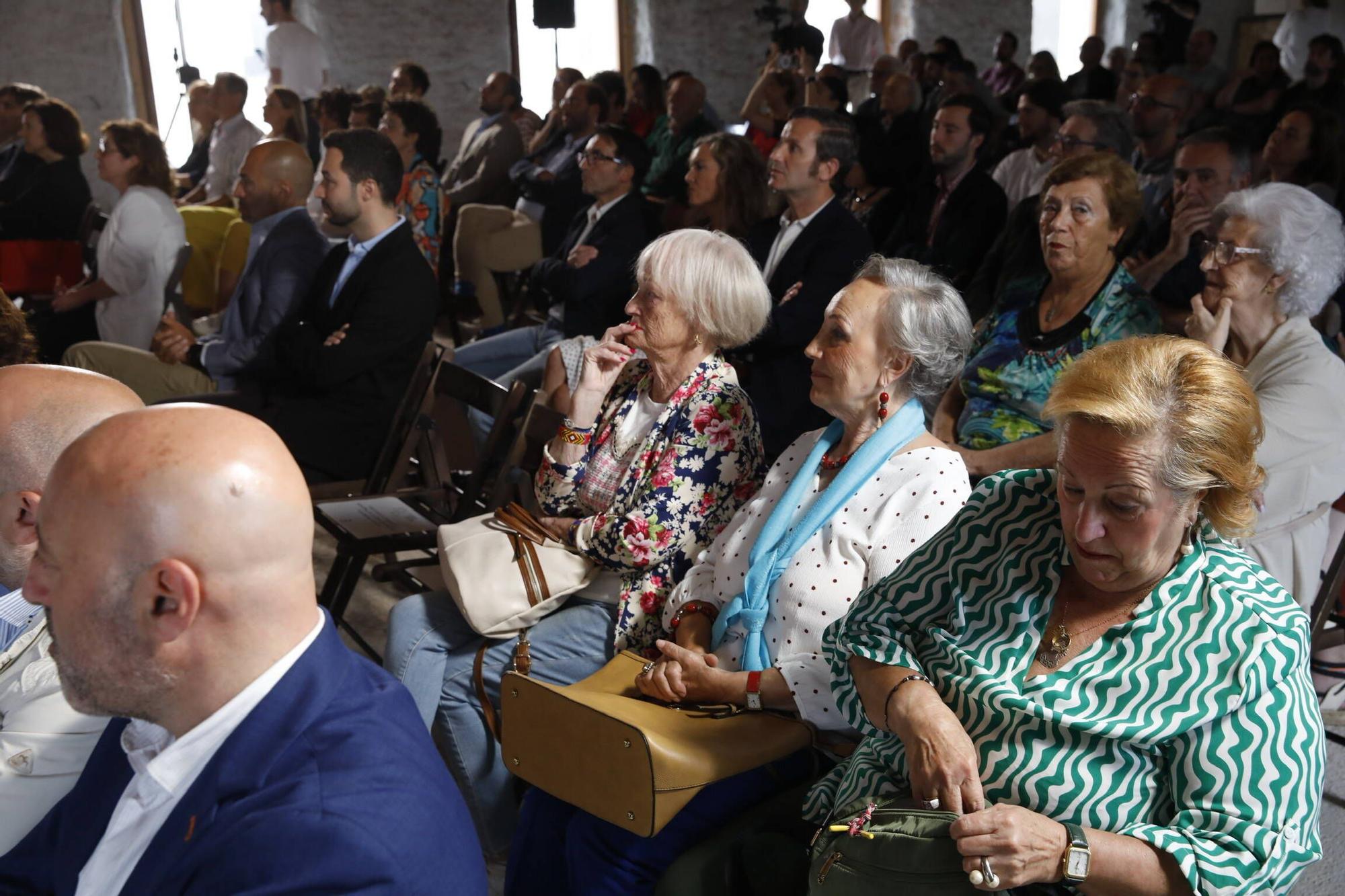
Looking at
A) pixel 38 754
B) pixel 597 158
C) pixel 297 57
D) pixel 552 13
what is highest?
pixel 552 13

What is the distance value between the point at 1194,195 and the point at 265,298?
2.92 meters

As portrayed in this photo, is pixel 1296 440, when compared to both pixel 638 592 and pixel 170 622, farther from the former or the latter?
pixel 170 622

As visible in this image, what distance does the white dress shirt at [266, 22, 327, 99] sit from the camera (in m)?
9.30

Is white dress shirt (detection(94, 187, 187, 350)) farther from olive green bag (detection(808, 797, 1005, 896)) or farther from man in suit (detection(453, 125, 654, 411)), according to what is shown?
olive green bag (detection(808, 797, 1005, 896))

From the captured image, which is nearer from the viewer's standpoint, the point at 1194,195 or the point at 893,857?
the point at 893,857

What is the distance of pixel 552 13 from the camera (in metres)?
9.56

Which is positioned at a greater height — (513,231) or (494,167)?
(494,167)

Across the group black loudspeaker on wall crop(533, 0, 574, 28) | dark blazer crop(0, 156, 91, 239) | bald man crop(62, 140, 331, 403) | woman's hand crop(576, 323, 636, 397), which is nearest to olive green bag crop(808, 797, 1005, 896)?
woman's hand crop(576, 323, 636, 397)

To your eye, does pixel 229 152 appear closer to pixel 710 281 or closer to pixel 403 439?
pixel 403 439

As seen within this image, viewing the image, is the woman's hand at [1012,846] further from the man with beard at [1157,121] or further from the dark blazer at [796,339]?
the man with beard at [1157,121]

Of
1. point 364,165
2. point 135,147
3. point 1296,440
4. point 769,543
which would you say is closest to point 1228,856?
point 769,543

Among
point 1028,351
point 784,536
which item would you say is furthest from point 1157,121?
point 784,536

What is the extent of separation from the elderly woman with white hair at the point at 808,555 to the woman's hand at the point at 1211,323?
0.63 meters

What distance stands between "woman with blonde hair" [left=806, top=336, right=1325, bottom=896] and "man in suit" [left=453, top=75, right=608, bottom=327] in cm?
480
